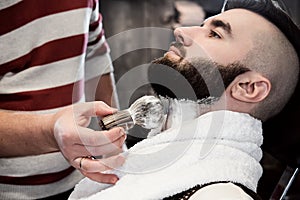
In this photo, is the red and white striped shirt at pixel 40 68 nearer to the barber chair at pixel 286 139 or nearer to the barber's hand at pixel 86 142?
the barber's hand at pixel 86 142

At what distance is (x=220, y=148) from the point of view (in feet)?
3.26

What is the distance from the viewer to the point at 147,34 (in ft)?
4.00

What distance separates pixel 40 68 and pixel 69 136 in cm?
32

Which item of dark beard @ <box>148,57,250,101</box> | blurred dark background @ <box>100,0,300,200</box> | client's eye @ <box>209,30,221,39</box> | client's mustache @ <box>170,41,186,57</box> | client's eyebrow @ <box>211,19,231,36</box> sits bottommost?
blurred dark background @ <box>100,0,300,200</box>

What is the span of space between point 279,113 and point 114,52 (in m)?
0.54

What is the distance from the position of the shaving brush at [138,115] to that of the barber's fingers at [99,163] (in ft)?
0.28

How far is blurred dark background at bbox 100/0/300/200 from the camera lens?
1.08 m

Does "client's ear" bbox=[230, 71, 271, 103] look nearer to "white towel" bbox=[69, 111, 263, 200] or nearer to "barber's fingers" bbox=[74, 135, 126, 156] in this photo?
"white towel" bbox=[69, 111, 263, 200]

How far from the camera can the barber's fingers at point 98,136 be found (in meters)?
0.90

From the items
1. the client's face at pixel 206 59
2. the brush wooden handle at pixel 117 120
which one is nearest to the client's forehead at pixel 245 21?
the client's face at pixel 206 59

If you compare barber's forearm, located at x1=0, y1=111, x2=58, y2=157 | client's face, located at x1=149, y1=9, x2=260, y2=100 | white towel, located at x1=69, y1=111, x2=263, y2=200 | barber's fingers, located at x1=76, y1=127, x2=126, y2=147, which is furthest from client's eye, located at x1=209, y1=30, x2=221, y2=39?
barber's forearm, located at x1=0, y1=111, x2=58, y2=157

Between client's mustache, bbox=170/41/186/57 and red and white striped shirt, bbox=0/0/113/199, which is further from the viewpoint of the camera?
red and white striped shirt, bbox=0/0/113/199

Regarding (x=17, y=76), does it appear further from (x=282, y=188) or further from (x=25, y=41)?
(x=282, y=188)

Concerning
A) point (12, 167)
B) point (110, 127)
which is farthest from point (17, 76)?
point (110, 127)
